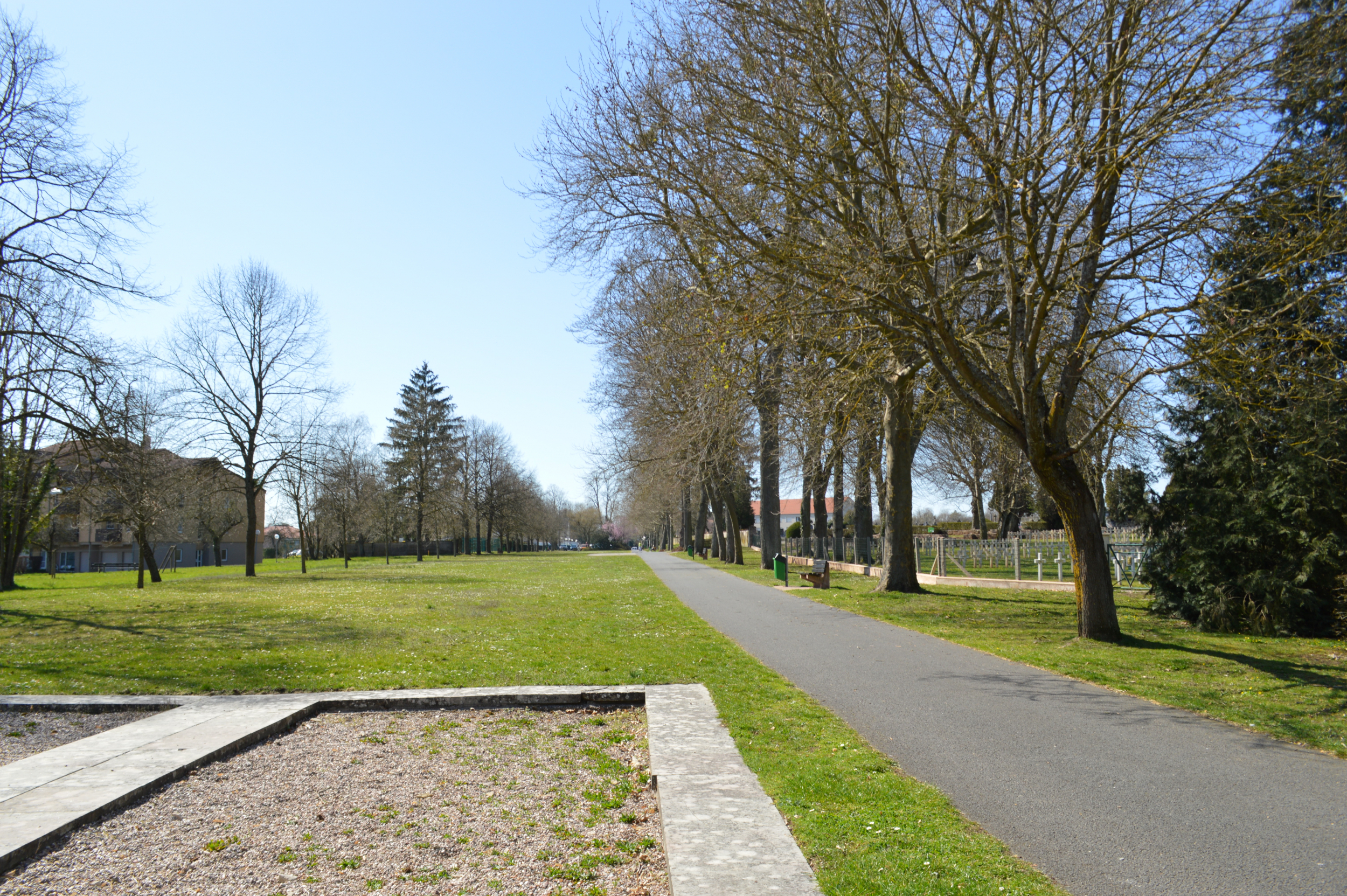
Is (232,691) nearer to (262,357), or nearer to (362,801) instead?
(362,801)

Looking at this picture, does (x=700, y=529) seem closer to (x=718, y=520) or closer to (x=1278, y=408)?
(x=718, y=520)

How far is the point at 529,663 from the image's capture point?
418 inches

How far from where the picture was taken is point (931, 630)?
14383mm

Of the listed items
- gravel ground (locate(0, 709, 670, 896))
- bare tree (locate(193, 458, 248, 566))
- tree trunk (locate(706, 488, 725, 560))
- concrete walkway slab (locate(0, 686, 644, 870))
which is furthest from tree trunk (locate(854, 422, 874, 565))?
bare tree (locate(193, 458, 248, 566))

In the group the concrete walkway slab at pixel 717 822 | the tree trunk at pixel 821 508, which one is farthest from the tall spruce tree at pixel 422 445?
the concrete walkway slab at pixel 717 822

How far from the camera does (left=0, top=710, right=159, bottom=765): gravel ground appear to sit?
6891 millimetres

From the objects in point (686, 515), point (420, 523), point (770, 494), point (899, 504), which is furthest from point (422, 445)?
point (899, 504)

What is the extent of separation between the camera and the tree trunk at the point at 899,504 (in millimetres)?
20578

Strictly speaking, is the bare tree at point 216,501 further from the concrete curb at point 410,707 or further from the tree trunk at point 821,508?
the concrete curb at point 410,707

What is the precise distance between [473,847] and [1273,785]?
5372 mm

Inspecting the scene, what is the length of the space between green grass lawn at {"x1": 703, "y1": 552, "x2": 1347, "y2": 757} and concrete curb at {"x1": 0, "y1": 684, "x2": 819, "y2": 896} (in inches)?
198

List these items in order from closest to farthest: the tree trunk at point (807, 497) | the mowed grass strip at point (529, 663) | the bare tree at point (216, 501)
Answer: the mowed grass strip at point (529, 663)
the tree trunk at point (807, 497)
the bare tree at point (216, 501)

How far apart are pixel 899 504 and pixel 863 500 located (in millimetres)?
13423

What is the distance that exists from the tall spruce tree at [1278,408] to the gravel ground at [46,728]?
39.5 ft
